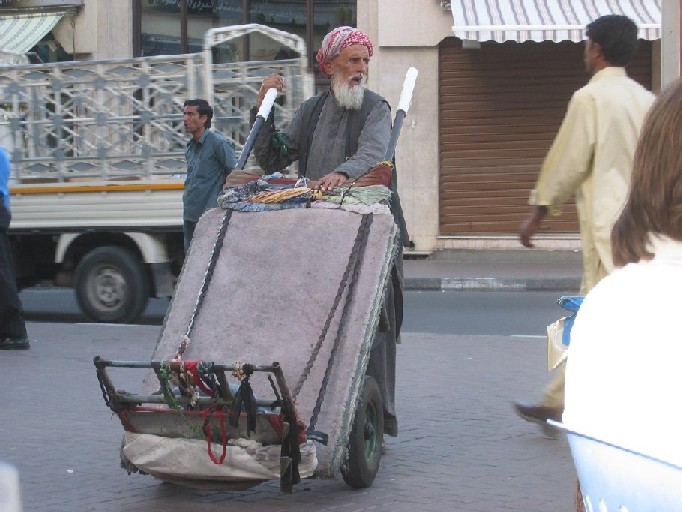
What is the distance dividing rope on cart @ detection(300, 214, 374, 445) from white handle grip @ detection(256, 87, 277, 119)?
A: 765 mm

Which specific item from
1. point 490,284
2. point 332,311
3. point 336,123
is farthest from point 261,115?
point 490,284

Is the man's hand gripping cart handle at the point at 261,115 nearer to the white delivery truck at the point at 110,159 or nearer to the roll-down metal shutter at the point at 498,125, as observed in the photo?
the white delivery truck at the point at 110,159

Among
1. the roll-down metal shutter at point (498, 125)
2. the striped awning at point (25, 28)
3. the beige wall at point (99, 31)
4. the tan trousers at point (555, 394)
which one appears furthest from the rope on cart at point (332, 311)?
the beige wall at point (99, 31)

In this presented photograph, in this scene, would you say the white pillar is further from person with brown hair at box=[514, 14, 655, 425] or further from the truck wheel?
the truck wheel

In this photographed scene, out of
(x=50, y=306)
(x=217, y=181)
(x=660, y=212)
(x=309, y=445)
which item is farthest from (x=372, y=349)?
(x=50, y=306)

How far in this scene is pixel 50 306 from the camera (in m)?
14.6

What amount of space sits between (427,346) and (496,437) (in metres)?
3.57

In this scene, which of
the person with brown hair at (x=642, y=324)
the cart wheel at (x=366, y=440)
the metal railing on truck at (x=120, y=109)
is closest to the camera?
the person with brown hair at (x=642, y=324)

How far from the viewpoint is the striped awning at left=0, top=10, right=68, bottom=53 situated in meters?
20.3

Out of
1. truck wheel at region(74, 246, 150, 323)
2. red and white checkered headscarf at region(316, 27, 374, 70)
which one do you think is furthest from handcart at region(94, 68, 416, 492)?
truck wheel at region(74, 246, 150, 323)

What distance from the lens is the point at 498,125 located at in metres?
20.3

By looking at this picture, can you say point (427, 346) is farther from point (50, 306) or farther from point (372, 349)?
point (50, 306)

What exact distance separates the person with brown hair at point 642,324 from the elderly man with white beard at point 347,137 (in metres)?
3.34

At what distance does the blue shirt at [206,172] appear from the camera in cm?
1084
